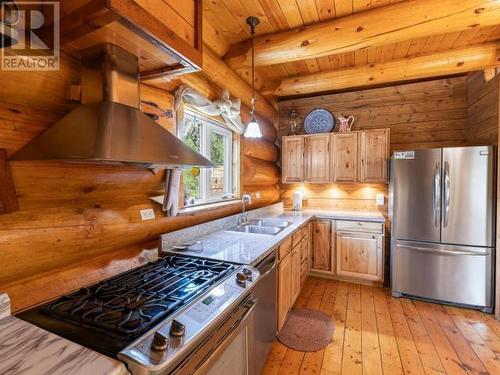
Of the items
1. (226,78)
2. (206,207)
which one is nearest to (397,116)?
(226,78)

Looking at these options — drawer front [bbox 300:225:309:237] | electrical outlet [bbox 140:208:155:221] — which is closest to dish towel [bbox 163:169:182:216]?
electrical outlet [bbox 140:208:155:221]

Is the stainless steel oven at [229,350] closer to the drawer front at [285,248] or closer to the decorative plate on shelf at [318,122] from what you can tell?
the drawer front at [285,248]

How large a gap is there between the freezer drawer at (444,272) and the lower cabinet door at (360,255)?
23 centimetres

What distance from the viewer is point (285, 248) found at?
7.48 feet

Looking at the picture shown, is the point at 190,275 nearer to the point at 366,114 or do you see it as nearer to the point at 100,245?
the point at 100,245

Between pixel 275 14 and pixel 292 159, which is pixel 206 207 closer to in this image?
pixel 275 14

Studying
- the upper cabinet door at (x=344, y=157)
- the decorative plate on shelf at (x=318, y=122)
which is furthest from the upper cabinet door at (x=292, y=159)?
the upper cabinet door at (x=344, y=157)

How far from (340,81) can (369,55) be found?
0.42 metres

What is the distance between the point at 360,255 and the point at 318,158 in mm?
1496

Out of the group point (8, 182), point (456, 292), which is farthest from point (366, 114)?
point (8, 182)

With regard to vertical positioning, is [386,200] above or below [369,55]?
below

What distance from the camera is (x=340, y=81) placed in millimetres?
3260

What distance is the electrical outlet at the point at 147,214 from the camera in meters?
1.67

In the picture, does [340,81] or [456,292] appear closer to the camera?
[456,292]
